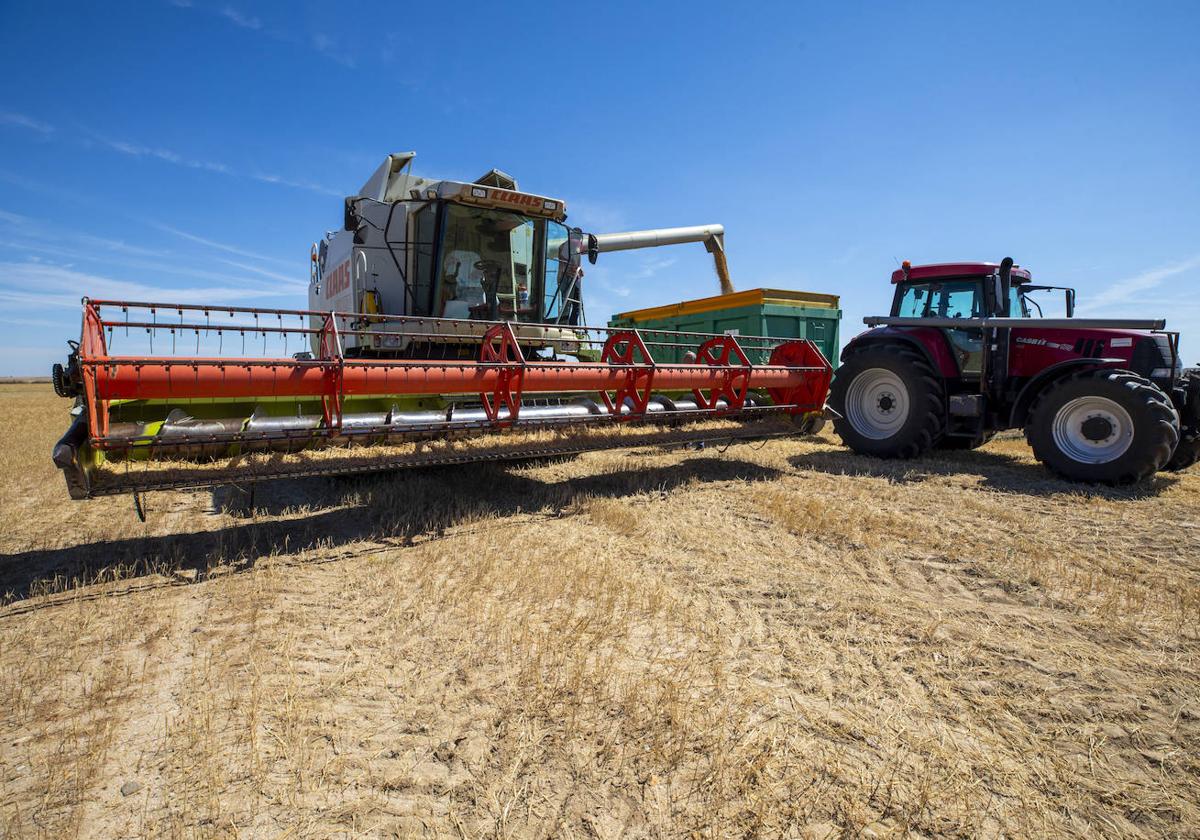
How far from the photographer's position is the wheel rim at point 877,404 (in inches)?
240

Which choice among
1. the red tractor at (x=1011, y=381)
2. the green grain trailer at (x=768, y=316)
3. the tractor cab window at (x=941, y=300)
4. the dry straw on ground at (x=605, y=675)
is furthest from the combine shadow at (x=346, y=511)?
the green grain trailer at (x=768, y=316)

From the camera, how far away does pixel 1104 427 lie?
4.76 m

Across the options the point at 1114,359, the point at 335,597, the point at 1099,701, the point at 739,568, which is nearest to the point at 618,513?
the point at 739,568

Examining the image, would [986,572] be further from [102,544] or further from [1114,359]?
[102,544]

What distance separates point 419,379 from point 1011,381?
5192mm

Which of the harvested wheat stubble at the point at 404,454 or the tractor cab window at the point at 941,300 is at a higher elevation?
the tractor cab window at the point at 941,300

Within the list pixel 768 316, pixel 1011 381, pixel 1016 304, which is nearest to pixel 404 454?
pixel 1011 381

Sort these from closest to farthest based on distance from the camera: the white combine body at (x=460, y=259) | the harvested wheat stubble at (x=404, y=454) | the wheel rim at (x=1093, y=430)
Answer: the harvested wheat stubble at (x=404, y=454) < the wheel rim at (x=1093, y=430) < the white combine body at (x=460, y=259)

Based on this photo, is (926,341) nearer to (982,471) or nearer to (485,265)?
(982,471)

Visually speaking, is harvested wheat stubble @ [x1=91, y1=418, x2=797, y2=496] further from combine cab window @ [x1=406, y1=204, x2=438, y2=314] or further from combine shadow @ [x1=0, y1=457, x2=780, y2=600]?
combine cab window @ [x1=406, y1=204, x2=438, y2=314]

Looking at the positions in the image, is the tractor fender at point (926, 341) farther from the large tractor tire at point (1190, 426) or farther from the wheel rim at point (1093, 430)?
the large tractor tire at point (1190, 426)

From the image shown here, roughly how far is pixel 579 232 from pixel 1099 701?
17.5 feet

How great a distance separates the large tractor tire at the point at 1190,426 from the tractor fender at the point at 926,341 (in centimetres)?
164

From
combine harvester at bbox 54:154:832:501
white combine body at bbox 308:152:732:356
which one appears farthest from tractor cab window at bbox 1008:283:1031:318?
white combine body at bbox 308:152:732:356
